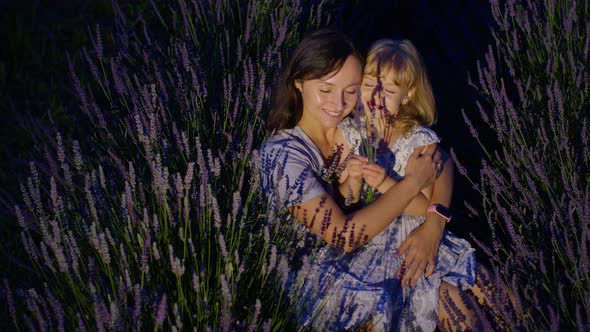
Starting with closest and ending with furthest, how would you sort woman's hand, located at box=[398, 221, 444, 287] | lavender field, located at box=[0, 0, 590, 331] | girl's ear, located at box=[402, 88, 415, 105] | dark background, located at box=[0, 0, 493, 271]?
lavender field, located at box=[0, 0, 590, 331]
woman's hand, located at box=[398, 221, 444, 287]
girl's ear, located at box=[402, 88, 415, 105]
dark background, located at box=[0, 0, 493, 271]

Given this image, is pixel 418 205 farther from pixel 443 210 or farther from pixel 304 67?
pixel 304 67

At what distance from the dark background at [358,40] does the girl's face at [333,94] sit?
98cm

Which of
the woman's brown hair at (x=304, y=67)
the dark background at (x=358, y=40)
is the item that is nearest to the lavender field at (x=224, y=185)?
the dark background at (x=358, y=40)

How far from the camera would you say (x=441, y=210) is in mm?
2537

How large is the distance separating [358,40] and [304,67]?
0.80 m

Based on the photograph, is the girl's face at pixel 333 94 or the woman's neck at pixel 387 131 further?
the woman's neck at pixel 387 131

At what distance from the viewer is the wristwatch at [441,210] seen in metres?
2.52

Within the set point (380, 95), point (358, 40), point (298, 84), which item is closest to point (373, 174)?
point (380, 95)

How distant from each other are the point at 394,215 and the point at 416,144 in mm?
463

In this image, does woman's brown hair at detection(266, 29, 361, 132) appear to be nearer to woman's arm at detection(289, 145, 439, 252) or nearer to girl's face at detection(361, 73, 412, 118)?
girl's face at detection(361, 73, 412, 118)

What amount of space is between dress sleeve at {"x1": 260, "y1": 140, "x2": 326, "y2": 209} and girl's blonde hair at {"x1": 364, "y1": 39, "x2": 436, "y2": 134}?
0.49 meters

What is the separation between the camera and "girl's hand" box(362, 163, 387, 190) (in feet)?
7.86

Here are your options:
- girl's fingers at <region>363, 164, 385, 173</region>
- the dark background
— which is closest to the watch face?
girl's fingers at <region>363, 164, 385, 173</region>

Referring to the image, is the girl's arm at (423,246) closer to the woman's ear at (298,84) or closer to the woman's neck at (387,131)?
the woman's neck at (387,131)
